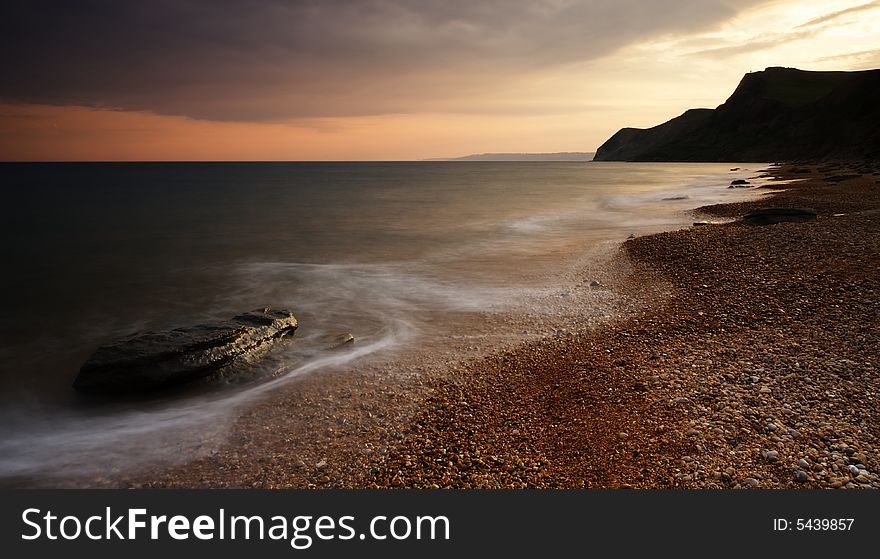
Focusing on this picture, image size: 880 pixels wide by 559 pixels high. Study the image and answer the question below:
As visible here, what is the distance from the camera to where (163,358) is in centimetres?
948

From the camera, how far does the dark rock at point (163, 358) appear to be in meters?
9.31

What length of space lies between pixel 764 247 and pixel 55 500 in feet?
58.9

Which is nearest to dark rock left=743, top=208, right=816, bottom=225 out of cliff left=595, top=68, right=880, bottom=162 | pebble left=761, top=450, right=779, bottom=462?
pebble left=761, top=450, right=779, bottom=462

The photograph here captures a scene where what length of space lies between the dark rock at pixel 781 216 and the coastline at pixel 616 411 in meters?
10.3

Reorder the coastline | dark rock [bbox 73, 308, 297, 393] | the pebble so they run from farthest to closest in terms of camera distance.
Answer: dark rock [bbox 73, 308, 297, 393] < the coastline < the pebble

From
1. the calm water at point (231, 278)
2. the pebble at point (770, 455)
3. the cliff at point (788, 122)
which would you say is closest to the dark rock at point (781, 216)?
the calm water at point (231, 278)

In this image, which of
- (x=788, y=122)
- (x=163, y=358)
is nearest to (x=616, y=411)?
(x=163, y=358)

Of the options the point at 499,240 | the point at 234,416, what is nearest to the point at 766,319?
the point at 234,416

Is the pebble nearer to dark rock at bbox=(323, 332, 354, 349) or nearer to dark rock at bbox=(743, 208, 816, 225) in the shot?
dark rock at bbox=(323, 332, 354, 349)

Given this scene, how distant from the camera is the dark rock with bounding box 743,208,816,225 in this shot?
2025cm

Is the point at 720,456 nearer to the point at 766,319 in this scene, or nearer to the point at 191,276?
the point at 766,319

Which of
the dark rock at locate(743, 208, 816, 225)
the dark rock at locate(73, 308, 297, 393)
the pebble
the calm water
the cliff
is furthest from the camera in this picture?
the cliff

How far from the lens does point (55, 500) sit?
4.97 m

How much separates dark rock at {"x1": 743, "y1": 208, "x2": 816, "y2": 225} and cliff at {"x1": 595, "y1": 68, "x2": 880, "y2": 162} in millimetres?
82355
